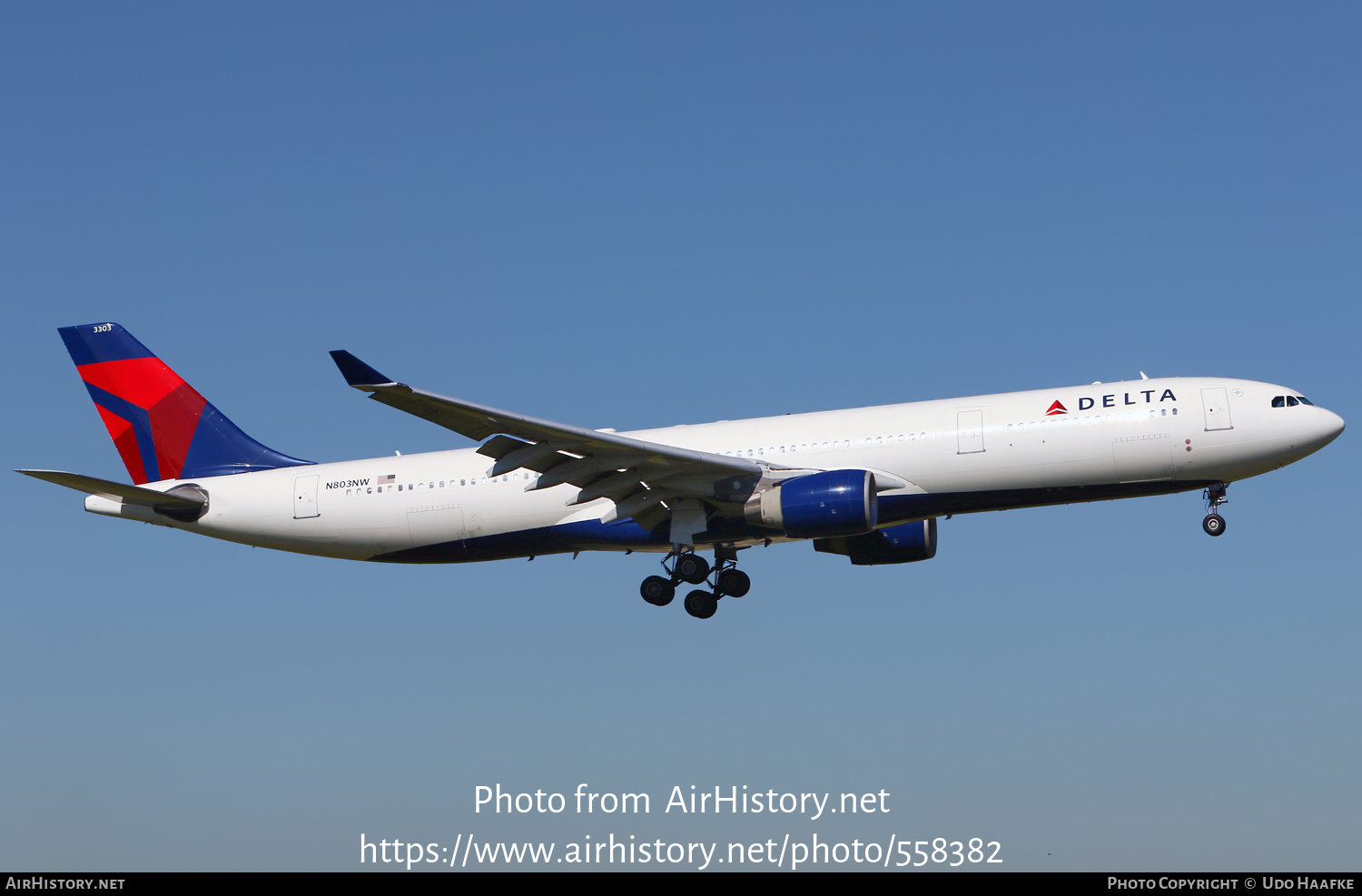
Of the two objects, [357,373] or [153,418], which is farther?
[153,418]

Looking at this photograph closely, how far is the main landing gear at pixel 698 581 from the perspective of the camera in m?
33.4

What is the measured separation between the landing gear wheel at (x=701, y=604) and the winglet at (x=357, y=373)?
1032 centimetres

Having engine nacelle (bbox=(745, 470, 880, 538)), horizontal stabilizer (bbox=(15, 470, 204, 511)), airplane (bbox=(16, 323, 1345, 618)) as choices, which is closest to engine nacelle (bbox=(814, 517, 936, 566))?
airplane (bbox=(16, 323, 1345, 618))

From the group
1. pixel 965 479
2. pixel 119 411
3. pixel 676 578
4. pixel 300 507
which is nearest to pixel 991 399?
pixel 965 479

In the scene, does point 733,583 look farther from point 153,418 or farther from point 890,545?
point 153,418

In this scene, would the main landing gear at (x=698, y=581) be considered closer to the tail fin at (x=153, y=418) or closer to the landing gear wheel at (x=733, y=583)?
the landing gear wheel at (x=733, y=583)

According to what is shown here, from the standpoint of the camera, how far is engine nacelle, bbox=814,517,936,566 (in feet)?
115

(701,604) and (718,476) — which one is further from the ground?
(718,476)

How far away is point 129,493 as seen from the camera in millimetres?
34594

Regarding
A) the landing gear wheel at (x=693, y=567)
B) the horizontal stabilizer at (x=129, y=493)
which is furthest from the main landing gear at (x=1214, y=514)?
the horizontal stabilizer at (x=129, y=493)

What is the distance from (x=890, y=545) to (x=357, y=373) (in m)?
14.2

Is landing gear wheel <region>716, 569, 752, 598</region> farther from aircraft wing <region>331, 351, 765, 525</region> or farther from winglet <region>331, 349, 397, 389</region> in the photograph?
Result: winglet <region>331, 349, 397, 389</region>

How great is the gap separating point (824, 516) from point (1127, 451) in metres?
6.31

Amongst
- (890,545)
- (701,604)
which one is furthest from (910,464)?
(701,604)
